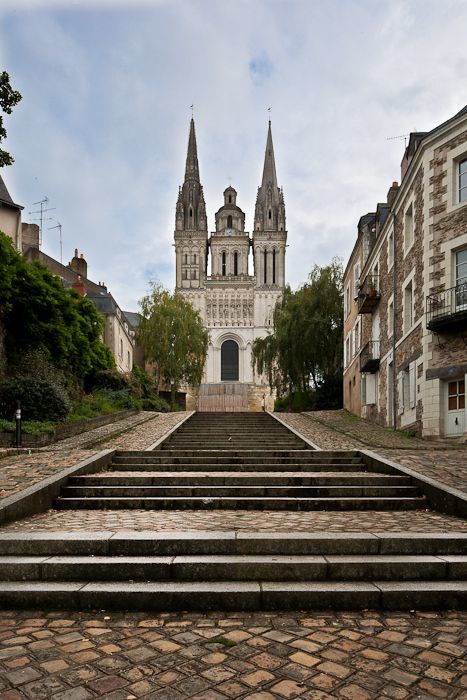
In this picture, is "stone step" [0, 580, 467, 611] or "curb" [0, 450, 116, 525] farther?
"curb" [0, 450, 116, 525]

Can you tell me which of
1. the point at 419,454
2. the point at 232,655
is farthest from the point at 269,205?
the point at 232,655

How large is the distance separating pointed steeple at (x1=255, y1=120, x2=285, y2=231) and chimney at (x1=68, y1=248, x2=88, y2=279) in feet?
136

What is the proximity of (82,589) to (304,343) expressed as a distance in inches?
1113

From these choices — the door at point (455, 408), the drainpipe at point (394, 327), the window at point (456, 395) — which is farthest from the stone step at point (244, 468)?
the drainpipe at point (394, 327)

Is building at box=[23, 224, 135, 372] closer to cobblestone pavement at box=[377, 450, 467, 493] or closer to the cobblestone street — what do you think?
cobblestone pavement at box=[377, 450, 467, 493]

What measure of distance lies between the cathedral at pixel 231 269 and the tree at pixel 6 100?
59987 mm

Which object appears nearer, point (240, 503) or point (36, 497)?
point (36, 497)

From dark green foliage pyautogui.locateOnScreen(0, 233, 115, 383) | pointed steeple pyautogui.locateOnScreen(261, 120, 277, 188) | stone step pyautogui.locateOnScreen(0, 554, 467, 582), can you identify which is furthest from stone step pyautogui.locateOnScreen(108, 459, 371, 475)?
pointed steeple pyautogui.locateOnScreen(261, 120, 277, 188)

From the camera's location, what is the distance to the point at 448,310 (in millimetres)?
15391

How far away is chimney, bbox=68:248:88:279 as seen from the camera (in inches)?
1753

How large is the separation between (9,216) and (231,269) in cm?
A: 5846

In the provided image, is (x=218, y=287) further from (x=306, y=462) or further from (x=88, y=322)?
(x=306, y=462)

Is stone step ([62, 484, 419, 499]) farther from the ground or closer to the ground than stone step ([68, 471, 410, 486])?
closer to the ground

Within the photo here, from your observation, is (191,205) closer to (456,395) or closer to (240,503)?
(456,395)
